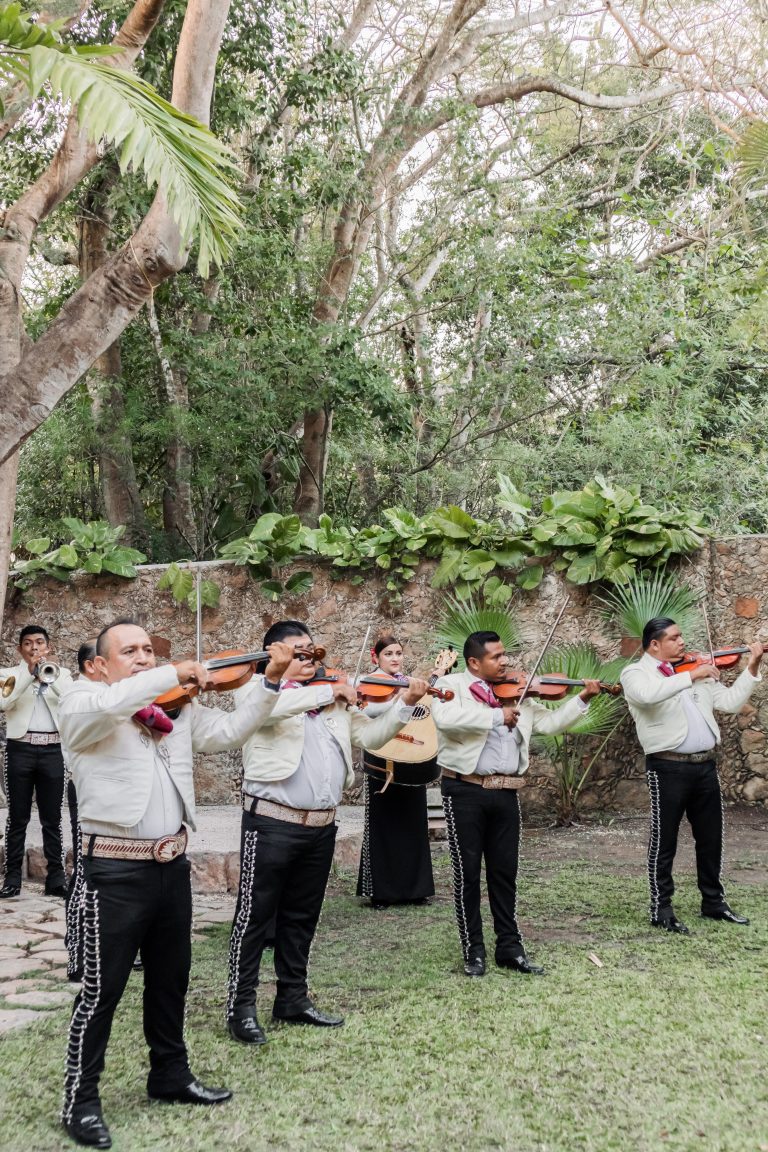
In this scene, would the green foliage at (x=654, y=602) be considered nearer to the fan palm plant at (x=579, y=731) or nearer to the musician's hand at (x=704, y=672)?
the fan palm plant at (x=579, y=731)

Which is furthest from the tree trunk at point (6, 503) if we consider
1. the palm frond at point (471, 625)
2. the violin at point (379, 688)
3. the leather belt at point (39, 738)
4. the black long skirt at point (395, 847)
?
the violin at point (379, 688)

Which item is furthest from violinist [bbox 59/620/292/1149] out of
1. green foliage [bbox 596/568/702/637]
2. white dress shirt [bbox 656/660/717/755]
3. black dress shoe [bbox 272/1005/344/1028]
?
green foliage [bbox 596/568/702/637]

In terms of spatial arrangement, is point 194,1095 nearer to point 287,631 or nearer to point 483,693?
point 287,631

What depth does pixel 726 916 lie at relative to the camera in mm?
6281

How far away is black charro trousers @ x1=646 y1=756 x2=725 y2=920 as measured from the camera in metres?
6.20

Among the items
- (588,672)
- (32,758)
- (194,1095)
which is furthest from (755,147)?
(194,1095)

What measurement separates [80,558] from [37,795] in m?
3.69

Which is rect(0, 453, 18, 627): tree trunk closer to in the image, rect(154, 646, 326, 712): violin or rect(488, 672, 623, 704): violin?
rect(488, 672, 623, 704): violin

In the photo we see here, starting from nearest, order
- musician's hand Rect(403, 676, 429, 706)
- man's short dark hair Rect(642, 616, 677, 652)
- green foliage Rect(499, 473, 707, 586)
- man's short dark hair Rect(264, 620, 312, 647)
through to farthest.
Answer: man's short dark hair Rect(264, 620, 312, 647)
musician's hand Rect(403, 676, 429, 706)
man's short dark hair Rect(642, 616, 677, 652)
green foliage Rect(499, 473, 707, 586)

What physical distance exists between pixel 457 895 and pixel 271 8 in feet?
30.6

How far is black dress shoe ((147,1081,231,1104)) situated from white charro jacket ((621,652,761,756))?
10.9 ft

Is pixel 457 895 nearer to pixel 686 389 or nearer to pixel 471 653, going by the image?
pixel 471 653

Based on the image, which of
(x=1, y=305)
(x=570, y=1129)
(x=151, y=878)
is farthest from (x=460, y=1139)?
(x=1, y=305)

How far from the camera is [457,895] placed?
5523mm
